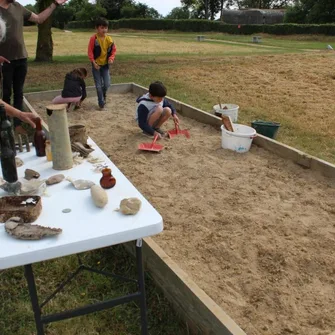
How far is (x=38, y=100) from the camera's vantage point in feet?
24.2

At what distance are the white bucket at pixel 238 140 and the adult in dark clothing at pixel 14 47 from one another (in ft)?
7.90

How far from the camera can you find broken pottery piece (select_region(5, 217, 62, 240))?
147cm

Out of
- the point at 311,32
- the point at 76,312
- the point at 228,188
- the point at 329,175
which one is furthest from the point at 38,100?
the point at 311,32

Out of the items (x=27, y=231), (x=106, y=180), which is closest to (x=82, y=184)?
(x=106, y=180)

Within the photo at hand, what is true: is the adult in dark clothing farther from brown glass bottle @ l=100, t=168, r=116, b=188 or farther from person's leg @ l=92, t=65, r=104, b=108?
brown glass bottle @ l=100, t=168, r=116, b=188

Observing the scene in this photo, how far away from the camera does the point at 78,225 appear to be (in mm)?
1591

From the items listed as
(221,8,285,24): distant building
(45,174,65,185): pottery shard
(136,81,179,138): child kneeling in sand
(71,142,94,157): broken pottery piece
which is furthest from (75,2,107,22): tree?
(45,174,65,185): pottery shard

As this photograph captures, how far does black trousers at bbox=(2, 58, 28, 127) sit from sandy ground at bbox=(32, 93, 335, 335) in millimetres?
1313

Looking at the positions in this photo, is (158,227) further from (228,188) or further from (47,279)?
(228,188)

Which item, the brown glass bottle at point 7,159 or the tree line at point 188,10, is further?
the tree line at point 188,10

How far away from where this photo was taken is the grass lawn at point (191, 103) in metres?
2.26

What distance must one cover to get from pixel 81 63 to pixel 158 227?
1135cm

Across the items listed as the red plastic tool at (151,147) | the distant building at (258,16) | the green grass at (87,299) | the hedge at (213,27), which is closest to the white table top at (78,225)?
the green grass at (87,299)

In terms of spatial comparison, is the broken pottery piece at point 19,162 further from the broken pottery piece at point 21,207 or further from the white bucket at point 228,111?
the white bucket at point 228,111
